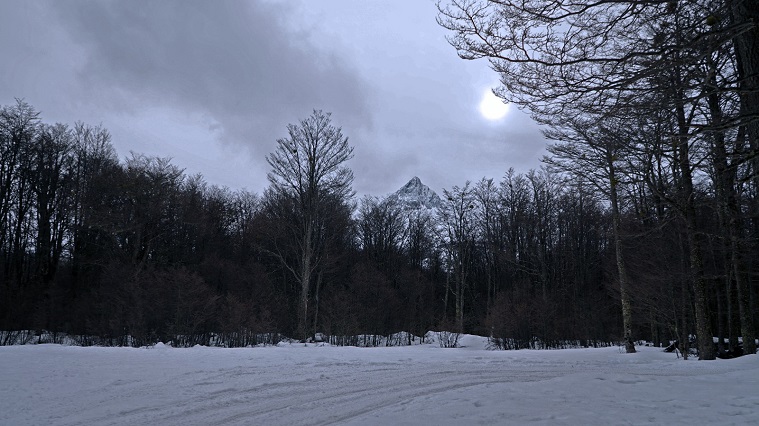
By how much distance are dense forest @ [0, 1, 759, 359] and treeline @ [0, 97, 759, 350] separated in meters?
0.13

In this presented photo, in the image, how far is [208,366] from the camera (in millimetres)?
10133

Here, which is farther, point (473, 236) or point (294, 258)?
point (473, 236)

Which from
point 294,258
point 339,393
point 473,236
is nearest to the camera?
point 339,393

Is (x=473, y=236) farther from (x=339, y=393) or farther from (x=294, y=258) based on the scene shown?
(x=339, y=393)

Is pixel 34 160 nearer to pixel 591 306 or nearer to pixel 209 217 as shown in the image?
pixel 209 217

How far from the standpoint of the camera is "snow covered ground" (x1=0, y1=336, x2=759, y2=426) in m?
4.88

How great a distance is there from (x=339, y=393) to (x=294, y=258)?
2228cm

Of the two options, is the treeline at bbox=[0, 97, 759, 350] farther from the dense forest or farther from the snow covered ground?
the snow covered ground

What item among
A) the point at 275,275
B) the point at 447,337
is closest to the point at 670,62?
the point at 447,337

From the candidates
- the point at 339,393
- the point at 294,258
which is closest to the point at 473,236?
the point at 294,258

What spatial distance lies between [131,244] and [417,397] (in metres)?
24.0

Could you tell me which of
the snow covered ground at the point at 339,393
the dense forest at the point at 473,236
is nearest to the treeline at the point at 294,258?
the dense forest at the point at 473,236

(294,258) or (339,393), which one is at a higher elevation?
(294,258)

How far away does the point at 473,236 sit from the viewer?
38.6 m
